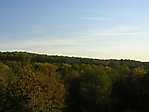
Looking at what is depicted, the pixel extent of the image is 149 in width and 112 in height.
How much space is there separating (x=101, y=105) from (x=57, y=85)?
12.9 metres

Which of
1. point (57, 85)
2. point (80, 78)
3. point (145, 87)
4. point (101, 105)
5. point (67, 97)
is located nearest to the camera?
point (57, 85)

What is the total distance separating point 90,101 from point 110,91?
373cm

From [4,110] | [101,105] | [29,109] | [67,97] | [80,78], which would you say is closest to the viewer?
[29,109]

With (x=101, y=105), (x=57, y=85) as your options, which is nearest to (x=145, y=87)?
(x=101, y=105)

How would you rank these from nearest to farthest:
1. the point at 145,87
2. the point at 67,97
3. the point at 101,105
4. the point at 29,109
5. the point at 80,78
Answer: the point at 29,109 < the point at 145,87 < the point at 101,105 < the point at 67,97 < the point at 80,78

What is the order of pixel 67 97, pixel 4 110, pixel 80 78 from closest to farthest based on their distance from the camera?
pixel 4 110 → pixel 67 97 → pixel 80 78

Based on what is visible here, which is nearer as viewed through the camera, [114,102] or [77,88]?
[114,102]

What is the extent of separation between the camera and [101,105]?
192 feet

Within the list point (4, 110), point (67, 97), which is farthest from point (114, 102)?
point (4, 110)

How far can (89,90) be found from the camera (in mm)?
61938

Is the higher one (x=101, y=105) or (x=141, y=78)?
(x=141, y=78)

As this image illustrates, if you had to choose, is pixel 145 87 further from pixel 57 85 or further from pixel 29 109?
pixel 29 109

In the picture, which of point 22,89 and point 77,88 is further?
point 77,88

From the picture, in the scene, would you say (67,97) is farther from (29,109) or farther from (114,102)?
(29,109)
